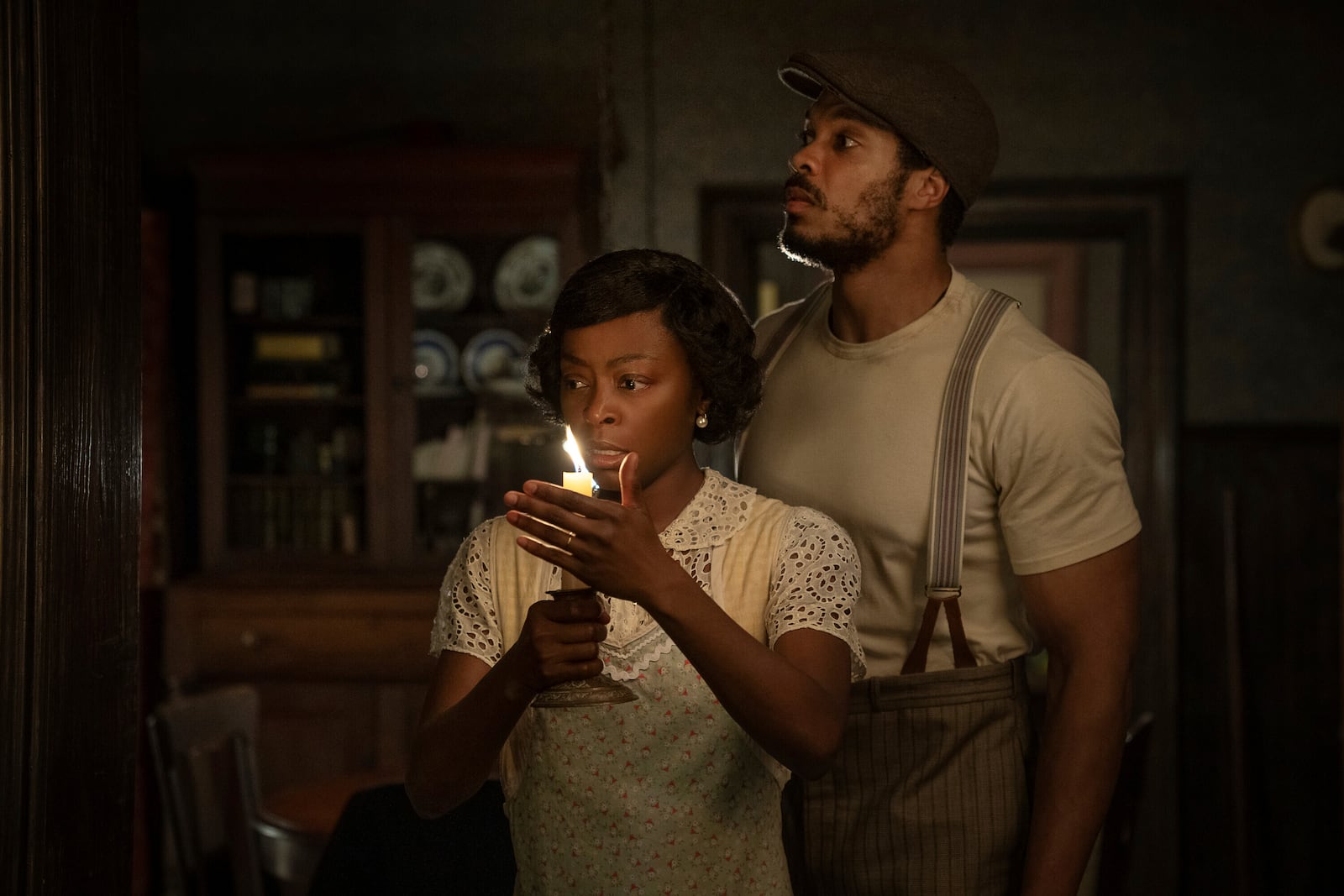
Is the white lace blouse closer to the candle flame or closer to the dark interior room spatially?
the candle flame

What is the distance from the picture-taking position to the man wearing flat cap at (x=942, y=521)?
1.62 meters

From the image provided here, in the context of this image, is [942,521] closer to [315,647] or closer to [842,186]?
[842,186]

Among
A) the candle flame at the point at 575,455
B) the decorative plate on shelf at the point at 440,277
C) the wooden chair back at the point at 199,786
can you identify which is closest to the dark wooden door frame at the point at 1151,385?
the decorative plate on shelf at the point at 440,277

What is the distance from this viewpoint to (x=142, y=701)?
4422 millimetres

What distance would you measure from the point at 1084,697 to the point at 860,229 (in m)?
0.67

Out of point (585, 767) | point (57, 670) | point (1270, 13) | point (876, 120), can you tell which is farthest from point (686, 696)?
point (1270, 13)

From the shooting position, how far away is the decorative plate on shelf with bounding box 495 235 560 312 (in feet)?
14.1

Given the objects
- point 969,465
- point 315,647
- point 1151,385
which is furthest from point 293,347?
point 969,465

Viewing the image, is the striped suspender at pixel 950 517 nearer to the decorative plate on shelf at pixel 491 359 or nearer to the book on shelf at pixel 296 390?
the decorative plate on shelf at pixel 491 359

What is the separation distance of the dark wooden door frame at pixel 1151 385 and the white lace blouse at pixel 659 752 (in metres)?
2.99

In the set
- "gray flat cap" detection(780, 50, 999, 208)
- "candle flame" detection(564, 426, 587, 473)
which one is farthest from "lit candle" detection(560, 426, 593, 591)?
"gray flat cap" detection(780, 50, 999, 208)

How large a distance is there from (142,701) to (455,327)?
168 cm

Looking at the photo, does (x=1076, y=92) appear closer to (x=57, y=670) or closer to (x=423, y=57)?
(x=423, y=57)

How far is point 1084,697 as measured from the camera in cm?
162
